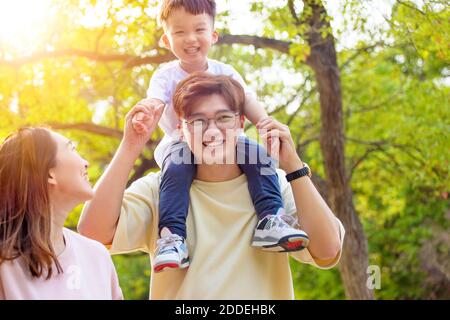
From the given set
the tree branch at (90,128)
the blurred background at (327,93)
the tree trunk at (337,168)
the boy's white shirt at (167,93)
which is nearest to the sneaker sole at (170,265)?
the boy's white shirt at (167,93)

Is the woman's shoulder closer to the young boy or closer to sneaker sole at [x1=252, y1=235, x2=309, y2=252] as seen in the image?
the young boy

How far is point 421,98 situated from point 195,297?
5676 millimetres

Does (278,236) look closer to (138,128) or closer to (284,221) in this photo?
(284,221)

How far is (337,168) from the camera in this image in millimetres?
6438

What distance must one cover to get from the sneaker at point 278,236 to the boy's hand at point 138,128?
420 millimetres

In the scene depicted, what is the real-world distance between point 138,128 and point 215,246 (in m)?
0.41

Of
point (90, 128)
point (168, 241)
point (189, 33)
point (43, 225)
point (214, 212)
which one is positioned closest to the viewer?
point (43, 225)

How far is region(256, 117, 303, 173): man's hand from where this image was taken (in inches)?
84.4

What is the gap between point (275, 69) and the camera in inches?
326

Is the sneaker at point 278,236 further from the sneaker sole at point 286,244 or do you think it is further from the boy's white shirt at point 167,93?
the boy's white shirt at point 167,93

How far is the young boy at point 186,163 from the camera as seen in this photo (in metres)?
2.10

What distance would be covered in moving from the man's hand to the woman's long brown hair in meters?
0.60

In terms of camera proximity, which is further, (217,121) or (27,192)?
(217,121)

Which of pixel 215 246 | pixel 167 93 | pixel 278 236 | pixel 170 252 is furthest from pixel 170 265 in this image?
pixel 167 93
